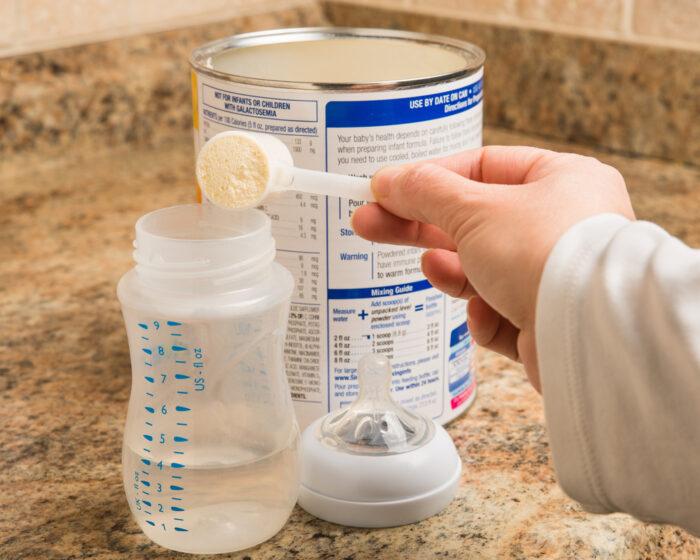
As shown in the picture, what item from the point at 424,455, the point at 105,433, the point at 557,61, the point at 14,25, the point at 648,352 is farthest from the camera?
the point at 557,61

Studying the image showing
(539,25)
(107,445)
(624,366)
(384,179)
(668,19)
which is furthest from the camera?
(539,25)

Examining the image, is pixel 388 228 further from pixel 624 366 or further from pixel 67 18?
pixel 67 18

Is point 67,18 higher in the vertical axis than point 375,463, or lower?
higher

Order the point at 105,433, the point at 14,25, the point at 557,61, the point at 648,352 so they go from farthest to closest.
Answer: the point at 557,61 → the point at 14,25 → the point at 105,433 → the point at 648,352

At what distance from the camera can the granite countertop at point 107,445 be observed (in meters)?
0.47

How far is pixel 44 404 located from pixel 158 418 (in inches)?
7.9

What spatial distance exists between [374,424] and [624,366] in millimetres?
170

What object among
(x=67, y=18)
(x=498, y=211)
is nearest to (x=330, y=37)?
(x=498, y=211)

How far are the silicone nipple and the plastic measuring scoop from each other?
0.33 ft

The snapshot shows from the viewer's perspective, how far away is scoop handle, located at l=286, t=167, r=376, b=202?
18.4 inches

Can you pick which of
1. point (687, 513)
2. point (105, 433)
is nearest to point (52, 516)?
point (105, 433)

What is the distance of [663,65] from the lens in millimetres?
1000

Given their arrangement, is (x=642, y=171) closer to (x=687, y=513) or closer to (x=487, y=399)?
(x=487, y=399)

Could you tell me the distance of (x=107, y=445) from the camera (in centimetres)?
57
